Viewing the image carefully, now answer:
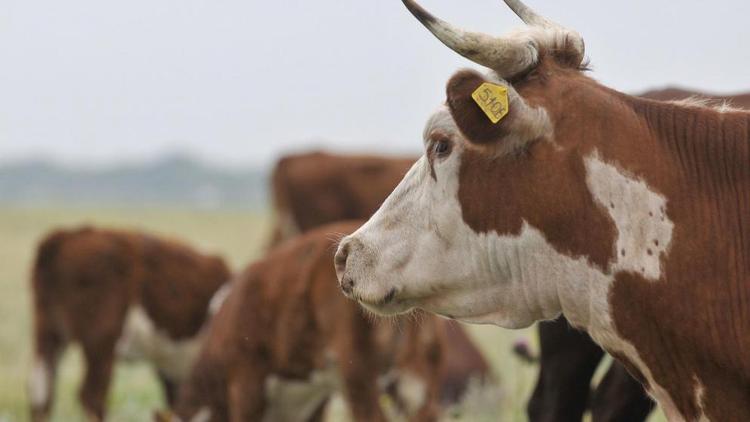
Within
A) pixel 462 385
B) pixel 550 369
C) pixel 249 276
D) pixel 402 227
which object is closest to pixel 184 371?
pixel 462 385

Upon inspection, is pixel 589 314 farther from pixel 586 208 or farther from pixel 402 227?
pixel 402 227

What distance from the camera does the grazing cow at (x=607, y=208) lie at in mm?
4688

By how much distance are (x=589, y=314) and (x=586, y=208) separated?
38 cm

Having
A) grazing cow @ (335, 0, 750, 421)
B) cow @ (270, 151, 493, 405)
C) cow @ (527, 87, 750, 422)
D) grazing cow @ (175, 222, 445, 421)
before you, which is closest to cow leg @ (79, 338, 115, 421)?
grazing cow @ (175, 222, 445, 421)

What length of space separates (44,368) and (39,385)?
1.16ft

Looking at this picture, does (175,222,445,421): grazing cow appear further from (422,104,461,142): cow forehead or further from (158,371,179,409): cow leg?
(422,104,461,142): cow forehead

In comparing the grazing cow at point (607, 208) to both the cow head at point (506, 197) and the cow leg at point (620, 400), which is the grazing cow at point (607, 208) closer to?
the cow head at point (506, 197)

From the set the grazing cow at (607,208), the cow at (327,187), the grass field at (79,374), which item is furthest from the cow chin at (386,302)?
the cow at (327,187)

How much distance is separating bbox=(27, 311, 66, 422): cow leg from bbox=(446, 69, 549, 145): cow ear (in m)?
8.29

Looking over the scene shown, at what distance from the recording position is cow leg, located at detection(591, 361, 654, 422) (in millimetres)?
6797

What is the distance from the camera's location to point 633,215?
475cm

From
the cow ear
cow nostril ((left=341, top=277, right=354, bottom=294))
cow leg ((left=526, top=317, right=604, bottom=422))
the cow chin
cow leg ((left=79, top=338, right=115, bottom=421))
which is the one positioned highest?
the cow ear

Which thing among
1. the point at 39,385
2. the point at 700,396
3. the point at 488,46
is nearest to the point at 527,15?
the point at 488,46

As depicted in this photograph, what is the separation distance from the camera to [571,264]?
4820 mm
